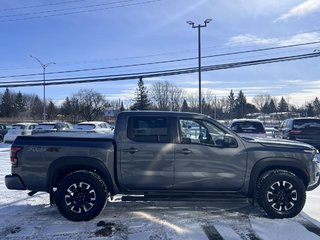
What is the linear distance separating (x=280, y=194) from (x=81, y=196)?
349 cm

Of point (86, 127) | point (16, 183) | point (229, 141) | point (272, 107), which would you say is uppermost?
point (272, 107)

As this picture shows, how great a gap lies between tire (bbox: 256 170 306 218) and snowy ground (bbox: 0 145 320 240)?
0.18 m

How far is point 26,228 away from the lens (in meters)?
6.20

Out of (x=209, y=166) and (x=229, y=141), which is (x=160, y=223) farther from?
(x=229, y=141)

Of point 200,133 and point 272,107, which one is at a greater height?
point 272,107

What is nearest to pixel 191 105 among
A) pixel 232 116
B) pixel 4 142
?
pixel 232 116

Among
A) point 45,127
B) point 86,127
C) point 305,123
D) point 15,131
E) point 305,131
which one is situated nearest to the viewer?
point 305,131

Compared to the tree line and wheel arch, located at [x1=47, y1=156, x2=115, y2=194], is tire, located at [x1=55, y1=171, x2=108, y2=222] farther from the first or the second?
the tree line

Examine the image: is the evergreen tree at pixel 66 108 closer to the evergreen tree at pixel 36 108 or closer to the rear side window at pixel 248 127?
the evergreen tree at pixel 36 108

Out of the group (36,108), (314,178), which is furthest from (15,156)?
(36,108)

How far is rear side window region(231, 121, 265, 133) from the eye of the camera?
16.2m

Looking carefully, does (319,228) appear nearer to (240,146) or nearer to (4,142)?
(240,146)

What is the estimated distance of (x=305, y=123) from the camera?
57.9 feet

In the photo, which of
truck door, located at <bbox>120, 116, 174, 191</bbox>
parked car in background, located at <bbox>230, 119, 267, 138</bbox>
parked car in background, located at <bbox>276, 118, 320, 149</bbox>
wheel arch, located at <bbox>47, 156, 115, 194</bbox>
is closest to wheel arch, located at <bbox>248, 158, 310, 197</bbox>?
truck door, located at <bbox>120, 116, 174, 191</bbox>
